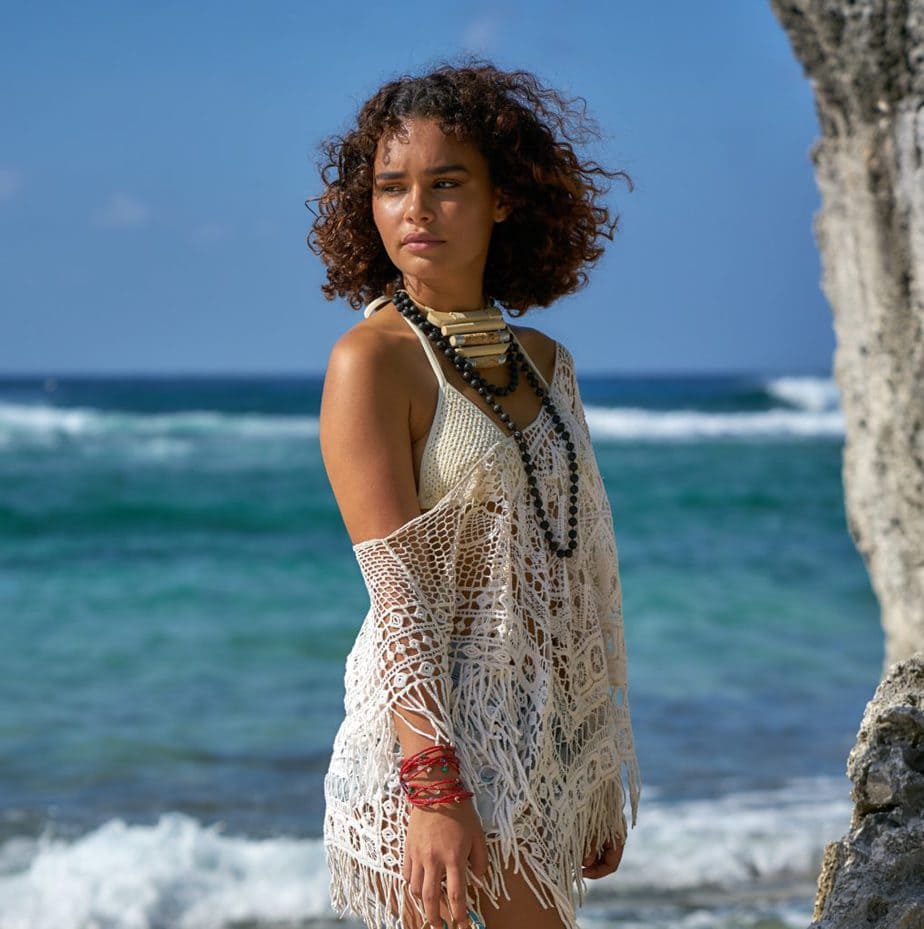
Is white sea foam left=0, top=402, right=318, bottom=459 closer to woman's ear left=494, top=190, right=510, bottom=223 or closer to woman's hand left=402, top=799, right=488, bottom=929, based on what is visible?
woman's ear left=494, top=190, right=510, bottom=223

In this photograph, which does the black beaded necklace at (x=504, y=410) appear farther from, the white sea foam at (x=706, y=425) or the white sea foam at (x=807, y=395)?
the white sea foam at (x=807, y=395)

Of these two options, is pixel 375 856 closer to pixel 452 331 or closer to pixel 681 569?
pixel 452 331

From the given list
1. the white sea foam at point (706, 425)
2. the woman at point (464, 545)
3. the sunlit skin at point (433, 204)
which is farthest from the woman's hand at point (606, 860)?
the white sea foam at point (706, 425)

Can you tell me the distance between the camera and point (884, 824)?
6.70 feet

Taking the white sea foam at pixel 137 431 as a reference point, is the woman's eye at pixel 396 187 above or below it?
above

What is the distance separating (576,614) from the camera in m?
2.24

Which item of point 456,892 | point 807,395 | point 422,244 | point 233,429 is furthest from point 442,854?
point 807,395

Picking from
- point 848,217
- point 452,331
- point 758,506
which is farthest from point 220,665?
point 758,506

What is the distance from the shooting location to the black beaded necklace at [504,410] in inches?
85.4

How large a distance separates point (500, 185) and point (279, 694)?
5.84 m

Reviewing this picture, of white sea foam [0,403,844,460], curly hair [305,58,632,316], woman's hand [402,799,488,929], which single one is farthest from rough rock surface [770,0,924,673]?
white sea foam [0,403,844,460]

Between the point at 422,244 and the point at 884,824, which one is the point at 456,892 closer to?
the point at 884,824

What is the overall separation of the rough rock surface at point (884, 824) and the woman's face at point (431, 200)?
0.97 metres

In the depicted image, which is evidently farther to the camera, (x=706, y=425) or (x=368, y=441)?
(x=706, y=425)
